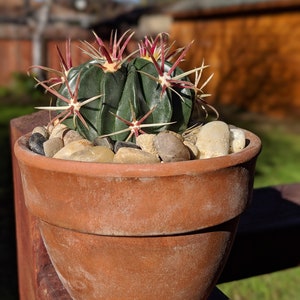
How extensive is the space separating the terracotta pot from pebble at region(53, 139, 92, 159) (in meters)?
0.04

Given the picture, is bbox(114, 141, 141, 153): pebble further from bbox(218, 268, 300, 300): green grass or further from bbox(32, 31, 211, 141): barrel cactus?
bbox(218, 268, 300, 300): green grass

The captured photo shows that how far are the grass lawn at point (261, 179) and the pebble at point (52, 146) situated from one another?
1.61 meters

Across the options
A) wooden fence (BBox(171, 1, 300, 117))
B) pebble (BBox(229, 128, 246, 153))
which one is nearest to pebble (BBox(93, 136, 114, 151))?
pebble (BBox(229, 128, 246, 153))

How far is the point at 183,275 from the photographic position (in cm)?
86

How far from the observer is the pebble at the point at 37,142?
903 mm

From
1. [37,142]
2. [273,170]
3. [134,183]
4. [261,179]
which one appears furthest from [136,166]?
[273,170]

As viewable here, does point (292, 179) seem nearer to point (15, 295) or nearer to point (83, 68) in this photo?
point (15, 295)

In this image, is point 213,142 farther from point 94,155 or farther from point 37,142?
point 37,142

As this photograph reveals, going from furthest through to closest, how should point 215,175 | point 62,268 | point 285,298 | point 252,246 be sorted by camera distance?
point 285,298 → point 252,246 → point 62,268 → point 215,175

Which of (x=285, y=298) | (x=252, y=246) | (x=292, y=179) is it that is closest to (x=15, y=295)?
(x=285, y=298)

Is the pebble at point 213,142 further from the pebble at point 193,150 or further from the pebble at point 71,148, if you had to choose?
the pebble at point 71,148

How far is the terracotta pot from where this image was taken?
775 mm

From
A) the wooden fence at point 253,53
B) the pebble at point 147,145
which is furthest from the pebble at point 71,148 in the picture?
the wooden fence at point 253,53

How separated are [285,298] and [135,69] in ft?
5.82
